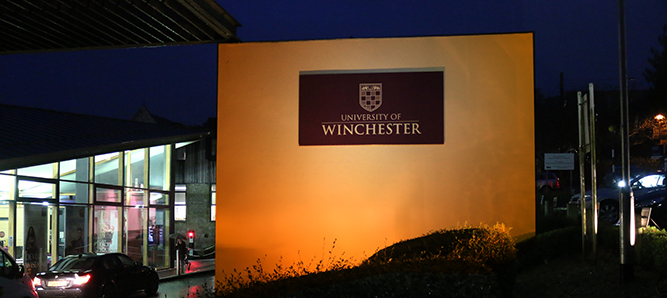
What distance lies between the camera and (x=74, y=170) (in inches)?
789

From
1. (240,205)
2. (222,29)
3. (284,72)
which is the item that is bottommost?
(240,205)

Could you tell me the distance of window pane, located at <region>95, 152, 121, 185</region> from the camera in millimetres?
21742

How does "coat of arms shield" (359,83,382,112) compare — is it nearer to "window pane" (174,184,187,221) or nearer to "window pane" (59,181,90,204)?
"window pane" (59,181,90,204)

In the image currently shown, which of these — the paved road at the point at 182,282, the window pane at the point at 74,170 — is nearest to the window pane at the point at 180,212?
the paved road at the point at 182,282

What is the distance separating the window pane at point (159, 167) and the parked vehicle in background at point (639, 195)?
683 inches

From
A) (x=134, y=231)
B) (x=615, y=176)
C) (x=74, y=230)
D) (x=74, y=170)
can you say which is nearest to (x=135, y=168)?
(x=134, y=231)

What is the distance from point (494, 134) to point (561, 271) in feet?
9.48

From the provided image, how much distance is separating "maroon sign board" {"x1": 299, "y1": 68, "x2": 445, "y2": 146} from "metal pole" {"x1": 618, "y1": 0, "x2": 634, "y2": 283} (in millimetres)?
2949

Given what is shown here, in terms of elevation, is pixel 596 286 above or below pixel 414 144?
below

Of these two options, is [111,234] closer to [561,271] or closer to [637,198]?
[561,271]

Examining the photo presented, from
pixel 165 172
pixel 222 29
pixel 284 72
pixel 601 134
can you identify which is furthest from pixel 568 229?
pixel 601 134

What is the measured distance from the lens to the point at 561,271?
11297 millimetres

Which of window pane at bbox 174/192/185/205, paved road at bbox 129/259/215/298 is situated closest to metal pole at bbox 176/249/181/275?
paved road at bbox 129/259/215/298

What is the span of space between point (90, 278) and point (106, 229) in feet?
23.6
